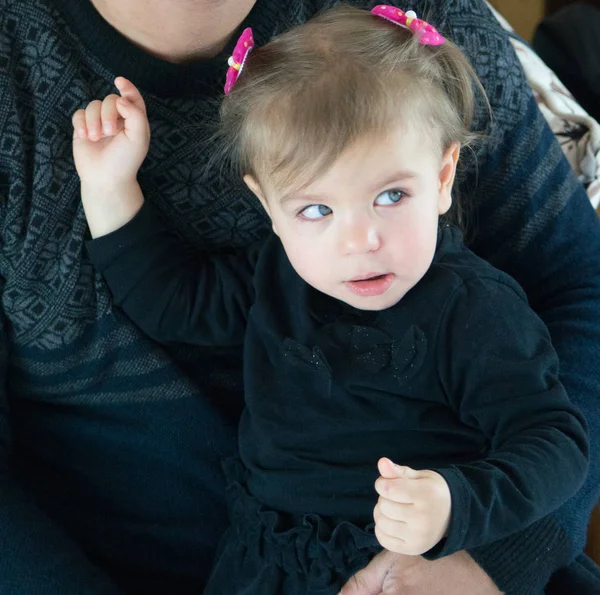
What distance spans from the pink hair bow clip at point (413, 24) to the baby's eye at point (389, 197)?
0.21 m

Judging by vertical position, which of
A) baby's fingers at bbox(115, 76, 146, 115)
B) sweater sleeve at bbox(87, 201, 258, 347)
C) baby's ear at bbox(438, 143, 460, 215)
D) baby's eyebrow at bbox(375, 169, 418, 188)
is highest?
baby's eyebrow at bbox(375, 169, 418, 188)

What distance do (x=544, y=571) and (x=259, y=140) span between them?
0.67m

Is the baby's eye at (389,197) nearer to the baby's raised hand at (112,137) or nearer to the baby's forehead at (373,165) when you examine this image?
the baby's forehead at (373,165)

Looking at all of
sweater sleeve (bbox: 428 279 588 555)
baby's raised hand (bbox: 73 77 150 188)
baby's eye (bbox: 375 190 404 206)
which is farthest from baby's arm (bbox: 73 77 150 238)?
sweater sleeve (bbox: 428 279 588 555)

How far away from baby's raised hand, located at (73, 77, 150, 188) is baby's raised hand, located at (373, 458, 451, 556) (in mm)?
551

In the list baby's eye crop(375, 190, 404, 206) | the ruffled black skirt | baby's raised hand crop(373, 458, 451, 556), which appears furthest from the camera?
the ruffled black skirt

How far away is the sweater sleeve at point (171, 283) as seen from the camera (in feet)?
3.92

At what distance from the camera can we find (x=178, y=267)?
4.08 ft

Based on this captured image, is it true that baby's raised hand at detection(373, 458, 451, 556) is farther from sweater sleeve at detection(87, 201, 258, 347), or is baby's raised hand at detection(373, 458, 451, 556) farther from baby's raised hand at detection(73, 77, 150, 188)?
baby's raised hand at detection(73, 77, 150, 188)

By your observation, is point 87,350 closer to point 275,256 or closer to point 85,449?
point 85,449

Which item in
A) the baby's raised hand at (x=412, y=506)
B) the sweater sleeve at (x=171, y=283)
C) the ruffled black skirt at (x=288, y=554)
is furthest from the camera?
the sweater sleeve at (x=171, y=283)

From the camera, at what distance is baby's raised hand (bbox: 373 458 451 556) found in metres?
0.88

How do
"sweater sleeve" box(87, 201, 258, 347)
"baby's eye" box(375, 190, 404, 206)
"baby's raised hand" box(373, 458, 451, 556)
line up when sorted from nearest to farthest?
"baby's raised hand" box(373, 458, 451, 556) → "baby's eye" box(375, 190, 404, 206) → "sweater sleeve" box(87, 201, 258, 347)

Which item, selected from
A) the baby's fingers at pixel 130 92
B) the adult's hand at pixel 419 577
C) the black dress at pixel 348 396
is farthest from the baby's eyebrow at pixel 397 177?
the adult's hand at pixel 419 577
